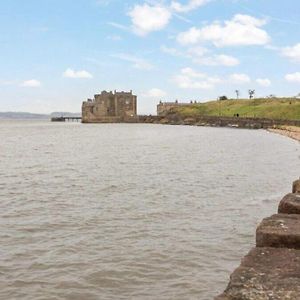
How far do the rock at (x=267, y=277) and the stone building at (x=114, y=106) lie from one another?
186052mm

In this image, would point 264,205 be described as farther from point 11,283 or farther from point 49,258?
point 11,283

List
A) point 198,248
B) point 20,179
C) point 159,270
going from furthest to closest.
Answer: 1. point 20,179
2. point 198,248
3. point 159,270

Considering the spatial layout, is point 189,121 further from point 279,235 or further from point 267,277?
point 267,277

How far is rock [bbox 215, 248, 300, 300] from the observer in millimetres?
5047

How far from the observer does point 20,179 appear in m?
27.2

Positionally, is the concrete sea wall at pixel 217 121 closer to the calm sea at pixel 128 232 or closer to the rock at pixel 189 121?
the rock at pixel 189 121

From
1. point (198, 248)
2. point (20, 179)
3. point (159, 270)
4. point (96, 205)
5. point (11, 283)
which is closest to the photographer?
point (11, 283)

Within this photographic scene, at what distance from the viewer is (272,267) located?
5.82 m

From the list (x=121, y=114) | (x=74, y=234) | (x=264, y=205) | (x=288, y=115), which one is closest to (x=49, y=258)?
(x=74, y=234)

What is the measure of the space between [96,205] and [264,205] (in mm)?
6453

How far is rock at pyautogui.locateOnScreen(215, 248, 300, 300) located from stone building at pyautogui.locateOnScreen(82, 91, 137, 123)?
610 feet

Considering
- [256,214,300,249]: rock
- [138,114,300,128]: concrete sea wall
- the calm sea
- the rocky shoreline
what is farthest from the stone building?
[256,214,300,249]: rock

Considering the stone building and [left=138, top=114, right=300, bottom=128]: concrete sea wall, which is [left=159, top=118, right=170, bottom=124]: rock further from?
the stone building

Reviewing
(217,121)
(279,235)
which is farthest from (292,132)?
(279,235)
